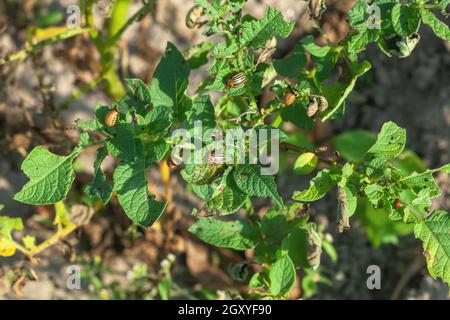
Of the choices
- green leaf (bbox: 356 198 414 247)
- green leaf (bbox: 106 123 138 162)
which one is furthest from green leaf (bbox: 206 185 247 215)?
green leaf (bbox: 356 198 414 247)

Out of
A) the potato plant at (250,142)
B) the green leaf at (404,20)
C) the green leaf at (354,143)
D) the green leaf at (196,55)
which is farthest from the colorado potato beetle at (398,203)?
the green leaf at (354,143)

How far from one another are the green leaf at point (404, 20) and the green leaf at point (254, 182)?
0.48m

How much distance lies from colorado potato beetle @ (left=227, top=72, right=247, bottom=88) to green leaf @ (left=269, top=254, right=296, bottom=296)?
52 cm

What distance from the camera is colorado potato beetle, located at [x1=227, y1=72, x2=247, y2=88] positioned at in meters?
1.44

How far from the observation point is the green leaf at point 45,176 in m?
1.49

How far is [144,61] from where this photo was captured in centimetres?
280

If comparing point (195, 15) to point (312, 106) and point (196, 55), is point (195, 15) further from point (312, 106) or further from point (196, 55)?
point (312, 106)

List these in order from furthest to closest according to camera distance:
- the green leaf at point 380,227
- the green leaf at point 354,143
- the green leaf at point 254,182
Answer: the green leaf at point 354,143
the green leaf at point 380,227
the green leaf at point 254,182

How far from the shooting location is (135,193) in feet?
4.83

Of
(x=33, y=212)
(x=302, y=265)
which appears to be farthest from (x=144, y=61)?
(x=302, y=265)

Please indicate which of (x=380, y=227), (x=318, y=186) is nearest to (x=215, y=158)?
(x=318, y=186)

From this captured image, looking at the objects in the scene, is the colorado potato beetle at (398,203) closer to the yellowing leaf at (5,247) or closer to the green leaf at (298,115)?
the green leaf at (298,115)

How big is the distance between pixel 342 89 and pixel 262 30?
1.01ft

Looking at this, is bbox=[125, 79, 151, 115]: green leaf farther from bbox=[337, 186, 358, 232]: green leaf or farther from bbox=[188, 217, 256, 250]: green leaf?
bbox=[337, 186, 358, 232]: green leaf
